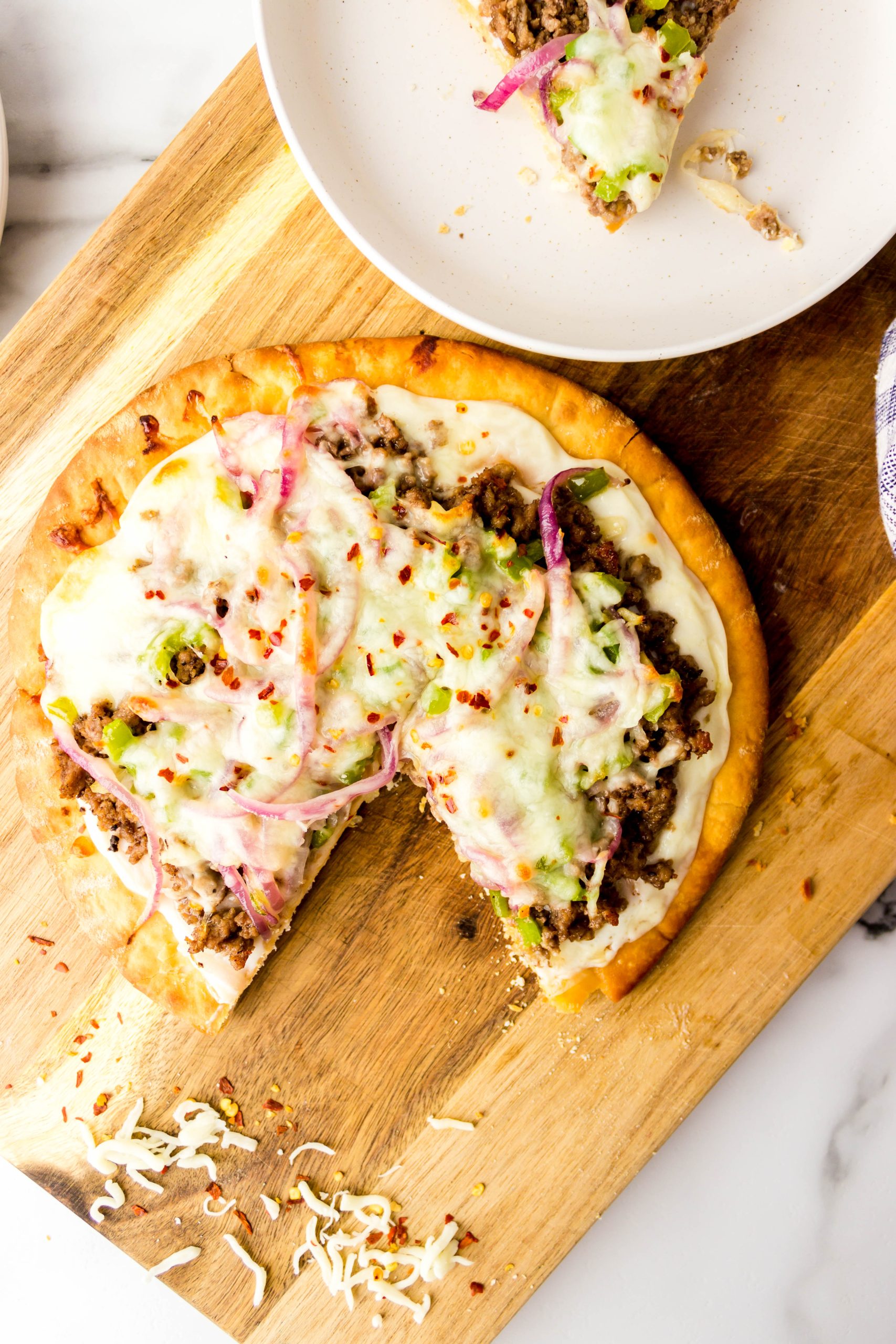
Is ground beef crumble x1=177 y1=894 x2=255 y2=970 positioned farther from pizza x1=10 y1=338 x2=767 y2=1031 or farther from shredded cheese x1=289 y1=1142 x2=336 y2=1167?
shredded cheese x1=289 y1=1142 x2=336 y2=1167

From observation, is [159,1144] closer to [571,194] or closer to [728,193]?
[571,194]

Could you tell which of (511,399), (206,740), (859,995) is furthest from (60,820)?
(859,995)

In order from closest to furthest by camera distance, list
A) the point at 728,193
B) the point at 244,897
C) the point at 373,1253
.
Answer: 1. the point at 728,193
2. the point at 244,897
3. the point at 373,1253

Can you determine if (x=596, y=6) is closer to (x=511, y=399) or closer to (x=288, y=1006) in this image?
(x=511, y=399)

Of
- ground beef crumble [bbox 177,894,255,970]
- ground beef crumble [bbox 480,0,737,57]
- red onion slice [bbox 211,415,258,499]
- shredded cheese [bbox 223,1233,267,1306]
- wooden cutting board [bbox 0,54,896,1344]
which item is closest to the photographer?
ground beef crumble [bbox 480,0,737,57]

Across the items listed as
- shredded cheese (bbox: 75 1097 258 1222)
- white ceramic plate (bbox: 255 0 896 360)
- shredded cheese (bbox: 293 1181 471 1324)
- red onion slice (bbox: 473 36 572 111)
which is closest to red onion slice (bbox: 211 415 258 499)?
white ceramic plate (bbox: 255 0 896 360)

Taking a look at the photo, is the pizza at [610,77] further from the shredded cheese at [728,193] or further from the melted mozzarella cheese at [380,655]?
the melted mozzarella cheese at [380,655]

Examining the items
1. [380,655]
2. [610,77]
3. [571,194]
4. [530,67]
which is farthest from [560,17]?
[380,655]
